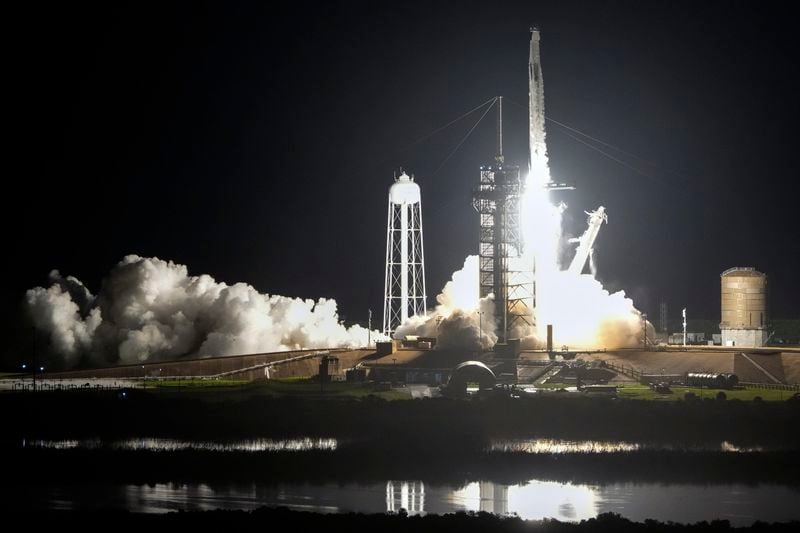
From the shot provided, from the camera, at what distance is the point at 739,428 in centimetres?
6694

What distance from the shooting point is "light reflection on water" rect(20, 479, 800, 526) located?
2058 inches

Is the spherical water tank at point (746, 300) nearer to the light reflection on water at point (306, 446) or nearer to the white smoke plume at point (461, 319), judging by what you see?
the white smoke plume at point (461, 319)

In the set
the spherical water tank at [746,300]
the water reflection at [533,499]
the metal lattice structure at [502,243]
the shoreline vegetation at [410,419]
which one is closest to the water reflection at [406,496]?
the water reflection at [533,499]

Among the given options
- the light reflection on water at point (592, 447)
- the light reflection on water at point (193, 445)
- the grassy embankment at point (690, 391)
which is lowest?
the light reflection on water at point (592, 447)

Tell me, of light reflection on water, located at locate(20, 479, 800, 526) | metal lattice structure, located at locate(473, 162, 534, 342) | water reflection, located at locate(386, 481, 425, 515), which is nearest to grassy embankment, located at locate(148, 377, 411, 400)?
metal lattice structure, located at locate(473, 162, 534, 342)

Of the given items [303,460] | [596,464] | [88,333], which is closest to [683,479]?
[596,464]

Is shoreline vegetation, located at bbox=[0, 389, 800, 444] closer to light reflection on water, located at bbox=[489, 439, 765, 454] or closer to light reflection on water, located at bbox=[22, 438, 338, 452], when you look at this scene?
light reflection on water, located at bbox=[489, 439, 765, 454]

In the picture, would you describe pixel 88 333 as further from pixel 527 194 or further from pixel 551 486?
pixel 551 486

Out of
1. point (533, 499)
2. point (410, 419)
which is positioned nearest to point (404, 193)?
point (410, 419)

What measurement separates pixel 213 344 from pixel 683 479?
47043 millimetres

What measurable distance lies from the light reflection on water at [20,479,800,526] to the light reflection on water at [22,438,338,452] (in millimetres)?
6752

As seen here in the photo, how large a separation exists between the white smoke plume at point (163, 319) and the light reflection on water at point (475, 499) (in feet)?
137

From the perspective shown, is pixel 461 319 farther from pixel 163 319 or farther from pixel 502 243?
pixel 163 319

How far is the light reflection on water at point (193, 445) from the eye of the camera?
64188 mm
